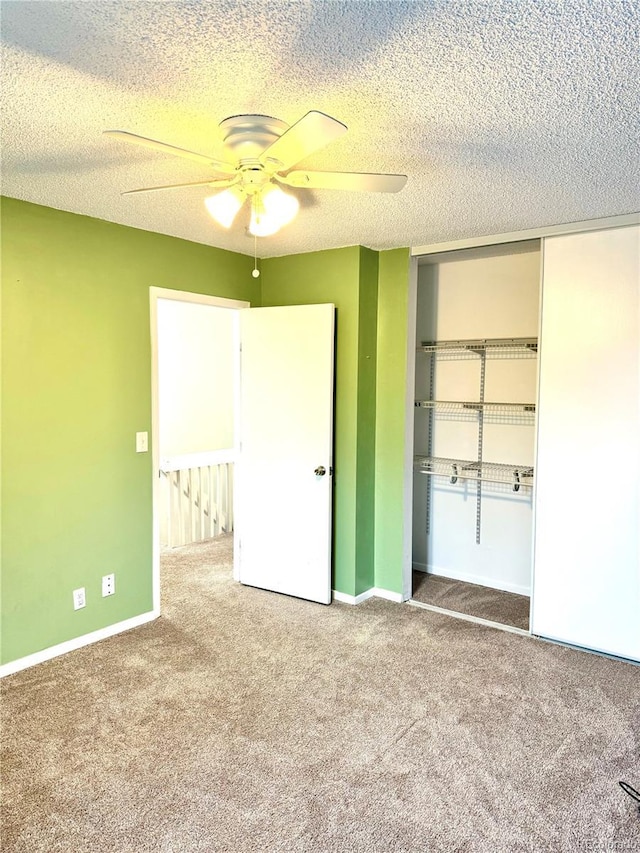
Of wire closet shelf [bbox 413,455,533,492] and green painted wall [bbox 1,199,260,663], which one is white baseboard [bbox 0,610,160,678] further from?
wire closet shelf [bbox 413,455,533,492]

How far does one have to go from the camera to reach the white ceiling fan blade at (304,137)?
4.86ft

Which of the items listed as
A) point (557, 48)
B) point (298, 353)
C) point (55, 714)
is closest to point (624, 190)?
point (557, 48)

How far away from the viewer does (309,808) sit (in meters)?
2.02

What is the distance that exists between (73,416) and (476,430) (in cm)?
274

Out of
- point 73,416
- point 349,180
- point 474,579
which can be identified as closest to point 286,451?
point 73,416

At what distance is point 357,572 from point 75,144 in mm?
2912

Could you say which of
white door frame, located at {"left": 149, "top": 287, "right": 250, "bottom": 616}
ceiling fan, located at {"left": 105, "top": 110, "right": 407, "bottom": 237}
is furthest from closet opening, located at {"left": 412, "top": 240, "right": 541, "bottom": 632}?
ceiling fan, located at {"left": 105, "top": 110, "right": 407, "bottom": 237}

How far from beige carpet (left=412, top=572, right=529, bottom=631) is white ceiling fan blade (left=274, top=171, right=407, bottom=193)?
9.04 ft

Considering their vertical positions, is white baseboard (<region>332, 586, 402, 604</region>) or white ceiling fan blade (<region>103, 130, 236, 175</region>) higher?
white ceiling fan blade (<region>103, 130, 236, 175</region>)

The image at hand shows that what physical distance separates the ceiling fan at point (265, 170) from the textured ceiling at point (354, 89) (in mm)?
59

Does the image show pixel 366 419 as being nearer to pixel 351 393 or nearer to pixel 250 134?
pixel 351 393

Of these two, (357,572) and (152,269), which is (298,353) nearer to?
→ (152,269)

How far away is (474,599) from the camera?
156 inches

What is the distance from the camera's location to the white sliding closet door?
9.85 feet
